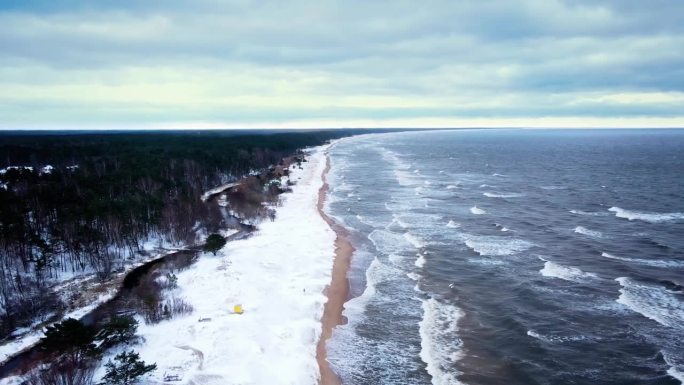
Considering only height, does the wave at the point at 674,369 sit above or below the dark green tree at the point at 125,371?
below

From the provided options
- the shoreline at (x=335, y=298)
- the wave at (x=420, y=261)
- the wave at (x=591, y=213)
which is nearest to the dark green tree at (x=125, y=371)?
the shoreline at (x=335, y=298)

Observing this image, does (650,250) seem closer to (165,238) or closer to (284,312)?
(284,312)

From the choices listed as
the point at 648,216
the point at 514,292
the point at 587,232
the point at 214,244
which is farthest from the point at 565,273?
the point at 214,244

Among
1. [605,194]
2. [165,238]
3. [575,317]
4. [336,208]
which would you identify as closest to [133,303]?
[165,238]

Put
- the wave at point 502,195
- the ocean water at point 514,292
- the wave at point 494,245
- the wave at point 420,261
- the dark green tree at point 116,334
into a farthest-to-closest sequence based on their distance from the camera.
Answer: the wave at point 502,195 → the wave at point 494,245 → the wave at point 420,261 → the dark green tree at point 116,334 → the ocean water at point 514,292

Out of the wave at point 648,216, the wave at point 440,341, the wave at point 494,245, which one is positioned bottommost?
the wave at point 440,341

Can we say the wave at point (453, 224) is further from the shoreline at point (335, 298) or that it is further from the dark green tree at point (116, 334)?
the dark green tree at point (116, 334)

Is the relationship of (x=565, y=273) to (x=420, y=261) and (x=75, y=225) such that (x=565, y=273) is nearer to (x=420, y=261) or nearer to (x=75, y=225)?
(x=420, y=261)

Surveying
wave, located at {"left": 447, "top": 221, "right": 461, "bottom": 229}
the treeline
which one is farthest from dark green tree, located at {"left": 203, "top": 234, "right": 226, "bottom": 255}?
wave, located at {"left": 447, "top": 221, "right": 461, "bottom": 229}

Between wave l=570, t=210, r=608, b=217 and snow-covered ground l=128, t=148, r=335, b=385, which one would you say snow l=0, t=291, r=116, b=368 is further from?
wave l=570, t=210, r=608, b=217
